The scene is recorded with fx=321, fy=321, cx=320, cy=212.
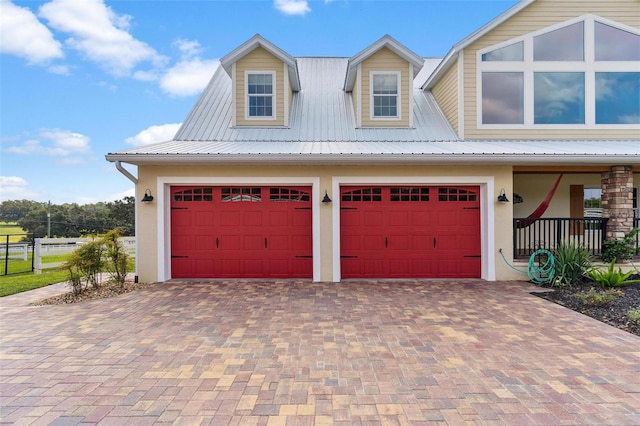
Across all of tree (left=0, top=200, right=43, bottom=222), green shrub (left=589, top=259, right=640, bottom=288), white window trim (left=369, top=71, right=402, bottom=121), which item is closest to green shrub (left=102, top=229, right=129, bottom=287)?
white window trim (left=369, top=71, right=402, bottom=121)

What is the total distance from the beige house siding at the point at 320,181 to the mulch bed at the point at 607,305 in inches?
55.1

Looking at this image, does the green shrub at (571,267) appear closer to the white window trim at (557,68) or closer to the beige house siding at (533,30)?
the beige house siding at (533,30)

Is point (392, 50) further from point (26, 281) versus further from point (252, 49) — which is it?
point (26, 281)

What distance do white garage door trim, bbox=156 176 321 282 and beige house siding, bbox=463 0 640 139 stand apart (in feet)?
16.3

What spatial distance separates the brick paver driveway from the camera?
2842mm

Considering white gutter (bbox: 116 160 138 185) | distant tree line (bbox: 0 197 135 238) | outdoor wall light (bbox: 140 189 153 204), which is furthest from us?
distant tree line (bbox: 0 197 135 238)

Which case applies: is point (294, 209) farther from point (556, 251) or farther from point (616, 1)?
point (616, 1)

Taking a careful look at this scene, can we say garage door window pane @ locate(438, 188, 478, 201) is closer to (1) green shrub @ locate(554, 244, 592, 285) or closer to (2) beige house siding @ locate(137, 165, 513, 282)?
(2) beige house siding @ locate(137, 165, 513, 282)

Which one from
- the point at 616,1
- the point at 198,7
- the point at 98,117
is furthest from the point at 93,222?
the point at 616,1

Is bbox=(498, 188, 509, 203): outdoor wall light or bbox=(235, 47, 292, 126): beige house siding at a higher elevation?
bbox=(235, 47, 292, 126): beige house siding

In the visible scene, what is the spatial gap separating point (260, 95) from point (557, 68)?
8.72 metres

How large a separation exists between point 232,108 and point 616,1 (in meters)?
11.6

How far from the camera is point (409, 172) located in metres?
8.00

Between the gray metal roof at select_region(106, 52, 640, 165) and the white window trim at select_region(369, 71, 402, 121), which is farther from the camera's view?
the white window trim at select_region(369, 71, 402, 121)
